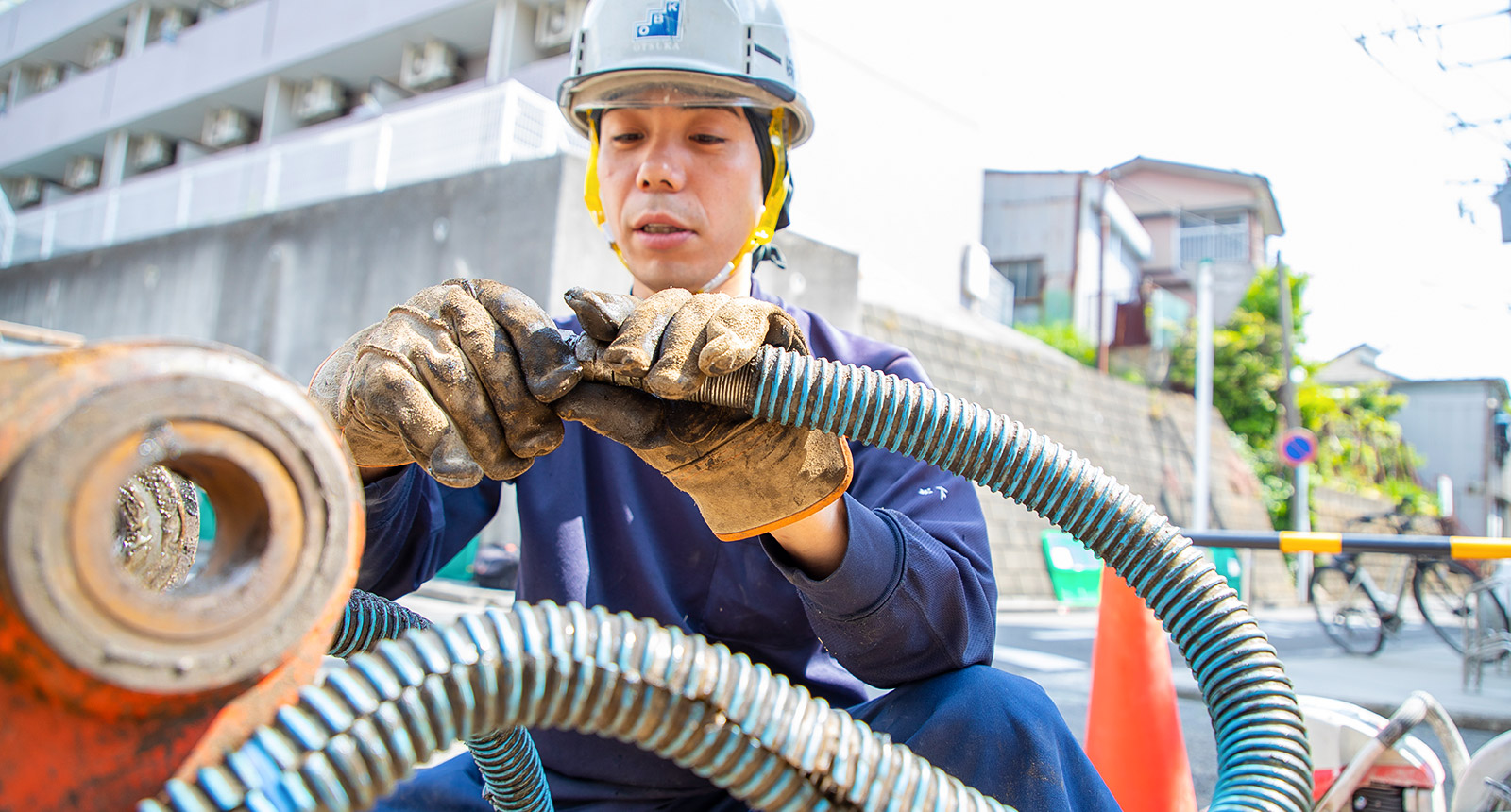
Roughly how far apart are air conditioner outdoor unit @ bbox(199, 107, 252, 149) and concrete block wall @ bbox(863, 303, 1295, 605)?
16.7m

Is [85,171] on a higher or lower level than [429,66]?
lower

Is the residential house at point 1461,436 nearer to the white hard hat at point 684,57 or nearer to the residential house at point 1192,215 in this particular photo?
the residential house at point 1192,215

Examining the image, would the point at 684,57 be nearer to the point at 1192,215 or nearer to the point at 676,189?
the point at 676,189

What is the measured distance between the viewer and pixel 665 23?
1954mm

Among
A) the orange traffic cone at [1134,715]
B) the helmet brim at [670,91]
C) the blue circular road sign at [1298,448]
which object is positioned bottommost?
the orange traffic cone at [1134,715]

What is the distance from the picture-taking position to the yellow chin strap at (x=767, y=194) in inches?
79.5

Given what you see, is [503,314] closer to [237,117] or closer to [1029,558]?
[1029,558]

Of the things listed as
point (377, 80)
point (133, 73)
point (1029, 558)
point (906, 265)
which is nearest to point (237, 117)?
point (133, 73)

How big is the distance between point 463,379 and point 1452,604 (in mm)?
16037

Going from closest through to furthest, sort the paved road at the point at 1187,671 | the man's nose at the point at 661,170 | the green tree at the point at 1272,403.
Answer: the man's nose at the point at 661,170 < the paved road at the point at 1187,671 < the green tree at the point at 1272,403

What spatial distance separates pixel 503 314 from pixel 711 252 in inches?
36.1

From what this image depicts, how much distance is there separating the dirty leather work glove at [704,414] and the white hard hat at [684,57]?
3.01ft

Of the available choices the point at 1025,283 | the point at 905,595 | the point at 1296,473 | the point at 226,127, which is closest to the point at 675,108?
the point at 905,595

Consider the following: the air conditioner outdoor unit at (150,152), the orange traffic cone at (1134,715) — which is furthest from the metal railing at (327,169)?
the orange traffic cone at (1134,715)
